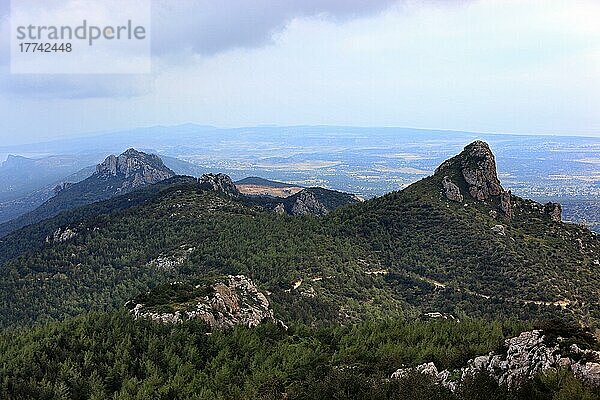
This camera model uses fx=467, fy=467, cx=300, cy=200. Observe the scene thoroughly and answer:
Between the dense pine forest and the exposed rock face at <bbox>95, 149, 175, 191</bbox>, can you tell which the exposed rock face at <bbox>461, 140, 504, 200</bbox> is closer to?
the dense pine forest

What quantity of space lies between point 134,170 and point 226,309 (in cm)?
12518

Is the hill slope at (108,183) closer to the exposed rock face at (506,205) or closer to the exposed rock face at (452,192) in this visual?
the exposed rock face at (452,192)

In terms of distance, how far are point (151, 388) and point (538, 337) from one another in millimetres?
15651

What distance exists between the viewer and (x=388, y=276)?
48375 mm

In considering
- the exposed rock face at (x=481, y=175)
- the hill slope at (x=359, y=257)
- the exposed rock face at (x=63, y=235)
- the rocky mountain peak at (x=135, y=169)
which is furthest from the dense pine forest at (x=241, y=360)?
the rocky mountain peak at (x=135, y=169)

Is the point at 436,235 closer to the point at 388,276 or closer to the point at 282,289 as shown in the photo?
the point at 388,276

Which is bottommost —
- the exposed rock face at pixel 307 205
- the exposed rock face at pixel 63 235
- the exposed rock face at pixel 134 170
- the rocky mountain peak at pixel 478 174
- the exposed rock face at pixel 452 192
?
the exposed rock face at pixel 63 235

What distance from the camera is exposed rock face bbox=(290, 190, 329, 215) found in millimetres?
92562

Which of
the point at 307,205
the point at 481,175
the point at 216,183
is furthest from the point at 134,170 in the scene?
the point at 481,175

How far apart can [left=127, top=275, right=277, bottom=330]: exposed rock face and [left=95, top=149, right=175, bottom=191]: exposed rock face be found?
111 meters

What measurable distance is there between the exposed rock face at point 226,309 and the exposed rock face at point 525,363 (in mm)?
13621

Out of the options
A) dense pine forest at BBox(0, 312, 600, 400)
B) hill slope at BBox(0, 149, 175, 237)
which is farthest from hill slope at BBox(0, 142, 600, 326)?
hill slope at BBox(0, 149, 175, 237)

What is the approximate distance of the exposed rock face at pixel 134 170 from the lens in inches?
5507

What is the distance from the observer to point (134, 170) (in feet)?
479
